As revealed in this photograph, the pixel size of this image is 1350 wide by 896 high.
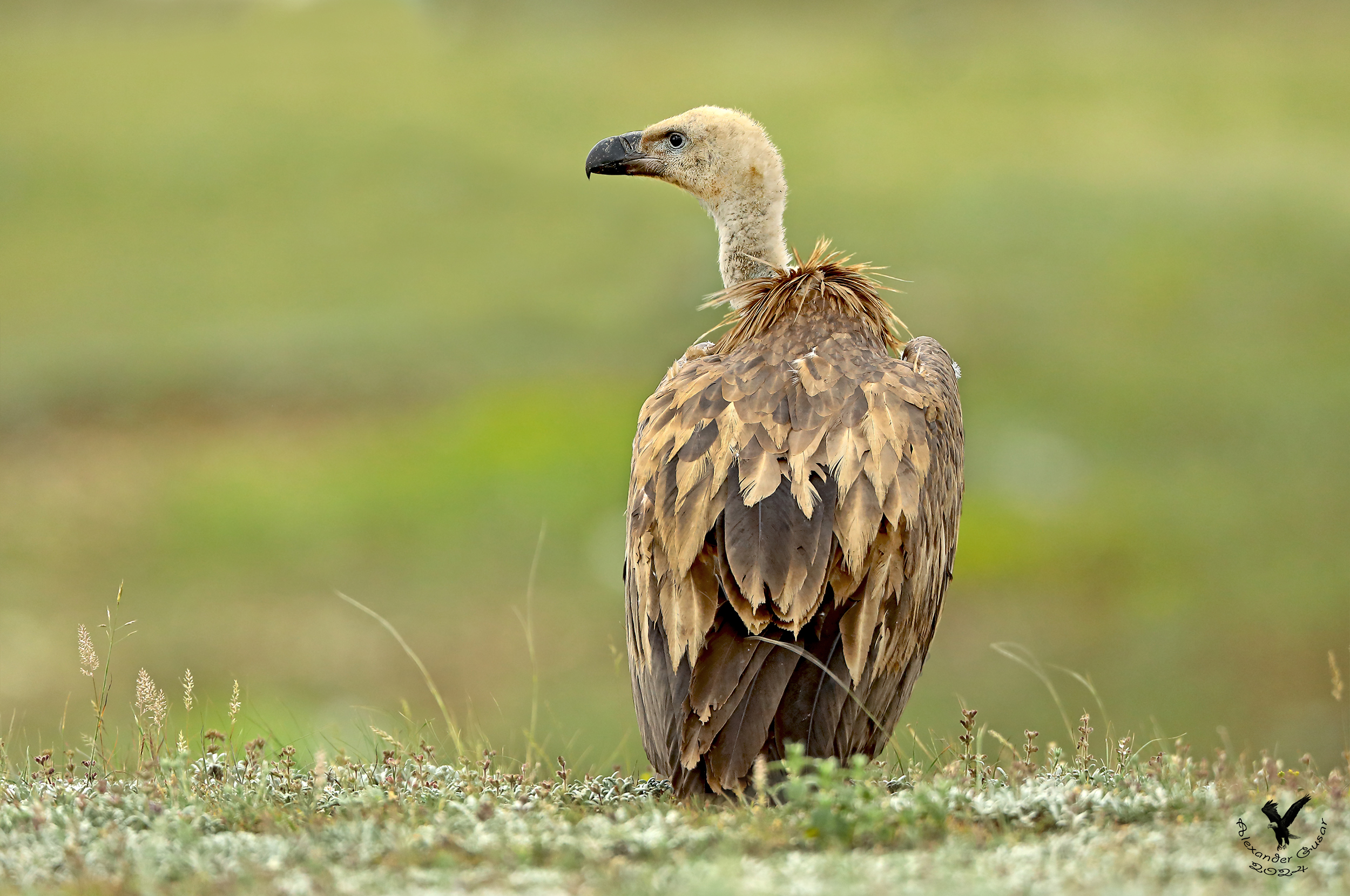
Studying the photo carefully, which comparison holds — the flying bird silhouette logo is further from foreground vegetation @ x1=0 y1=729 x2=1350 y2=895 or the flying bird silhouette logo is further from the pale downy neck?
the pale downy neck

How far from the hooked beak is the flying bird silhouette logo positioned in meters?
5.12

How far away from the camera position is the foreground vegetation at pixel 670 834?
12.6 ft

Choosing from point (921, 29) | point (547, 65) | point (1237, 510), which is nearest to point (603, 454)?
point (1237, 510)

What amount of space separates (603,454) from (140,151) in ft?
68.9

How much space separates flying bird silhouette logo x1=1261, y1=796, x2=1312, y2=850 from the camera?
160 inches

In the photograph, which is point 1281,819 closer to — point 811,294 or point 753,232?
point 811,294

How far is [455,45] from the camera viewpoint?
157ft

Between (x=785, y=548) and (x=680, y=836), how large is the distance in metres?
1.39

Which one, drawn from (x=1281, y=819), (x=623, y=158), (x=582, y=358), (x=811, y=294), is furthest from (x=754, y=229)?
(x=582, y=358)

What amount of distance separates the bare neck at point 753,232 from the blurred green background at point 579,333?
3.14m

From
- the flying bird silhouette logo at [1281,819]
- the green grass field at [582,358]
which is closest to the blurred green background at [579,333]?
the green grass field at [582,358]

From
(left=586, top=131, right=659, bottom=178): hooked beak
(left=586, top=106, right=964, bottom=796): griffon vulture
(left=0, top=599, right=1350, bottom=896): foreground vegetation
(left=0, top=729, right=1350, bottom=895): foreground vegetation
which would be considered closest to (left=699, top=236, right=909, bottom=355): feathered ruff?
(left=586, top=106, right=964, bottom=796): griffon vulture

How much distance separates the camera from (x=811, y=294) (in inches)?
270

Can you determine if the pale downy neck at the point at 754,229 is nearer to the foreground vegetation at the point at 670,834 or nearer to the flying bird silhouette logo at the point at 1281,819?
the foreground vegetation at the point at 670,834
